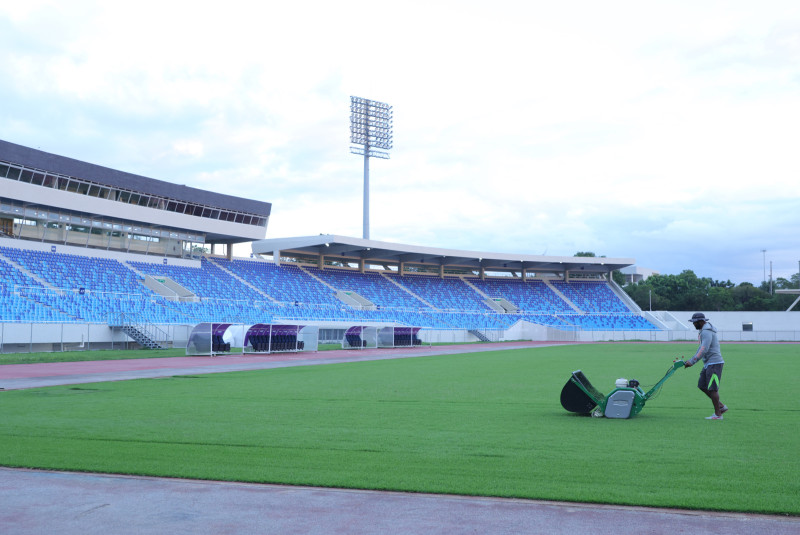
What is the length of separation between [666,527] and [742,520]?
67cm

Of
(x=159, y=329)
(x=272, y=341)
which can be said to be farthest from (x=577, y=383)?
(x=159, y=329)

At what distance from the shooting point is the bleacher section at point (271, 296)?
133 feet

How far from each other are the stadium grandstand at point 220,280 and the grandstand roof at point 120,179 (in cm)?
9

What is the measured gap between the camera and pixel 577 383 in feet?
37.9

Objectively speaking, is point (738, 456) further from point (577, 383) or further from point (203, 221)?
point (203, 221)

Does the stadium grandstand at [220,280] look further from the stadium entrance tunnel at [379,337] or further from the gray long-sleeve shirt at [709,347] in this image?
the gray long-sleeve shirt at [709,347]

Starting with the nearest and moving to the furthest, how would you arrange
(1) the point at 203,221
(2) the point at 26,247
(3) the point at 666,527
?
(3) the point at 666,527 < (2) the point at 26,247 < (1) the point at 203,221

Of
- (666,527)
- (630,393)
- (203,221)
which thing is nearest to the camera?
(666,527)

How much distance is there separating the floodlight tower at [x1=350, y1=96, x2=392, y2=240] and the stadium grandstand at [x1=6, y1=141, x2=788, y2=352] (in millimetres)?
9492

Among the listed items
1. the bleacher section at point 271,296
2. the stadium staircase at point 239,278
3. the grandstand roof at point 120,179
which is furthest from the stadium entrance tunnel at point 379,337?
the grandstand roof at point 120,179

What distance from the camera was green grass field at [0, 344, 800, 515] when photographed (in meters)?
6.52

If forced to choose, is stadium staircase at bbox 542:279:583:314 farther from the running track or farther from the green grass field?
the running track

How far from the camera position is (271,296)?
58344 millimetres

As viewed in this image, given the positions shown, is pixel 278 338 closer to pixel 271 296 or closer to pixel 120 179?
pixel 271 296
